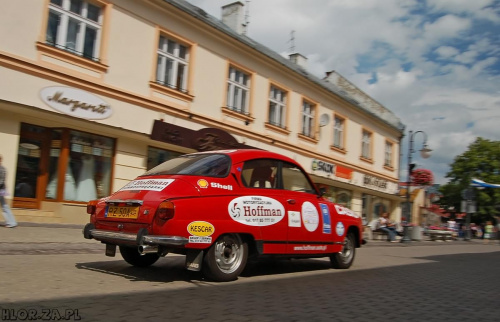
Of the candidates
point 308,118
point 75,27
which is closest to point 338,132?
point 308,118

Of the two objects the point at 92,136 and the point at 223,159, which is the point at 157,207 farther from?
the point at 92,136

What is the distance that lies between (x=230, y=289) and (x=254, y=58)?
15162 millimetres

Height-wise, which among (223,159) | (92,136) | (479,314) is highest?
(92,136)

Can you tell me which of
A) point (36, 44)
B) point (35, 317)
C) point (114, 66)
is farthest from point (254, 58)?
point (35, 317)

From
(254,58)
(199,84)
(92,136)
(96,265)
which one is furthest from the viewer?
(254,58)

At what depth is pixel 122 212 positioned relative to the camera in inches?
224

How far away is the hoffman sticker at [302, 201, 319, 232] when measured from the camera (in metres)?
7.07

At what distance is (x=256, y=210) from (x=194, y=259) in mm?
1146

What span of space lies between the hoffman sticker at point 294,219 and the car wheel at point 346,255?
1.57m

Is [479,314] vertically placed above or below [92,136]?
below

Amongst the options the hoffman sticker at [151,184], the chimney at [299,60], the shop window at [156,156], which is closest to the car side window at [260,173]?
the hoffman sticker at [151,184]

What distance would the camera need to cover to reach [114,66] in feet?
45.7

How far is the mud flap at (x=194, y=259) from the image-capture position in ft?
18.2

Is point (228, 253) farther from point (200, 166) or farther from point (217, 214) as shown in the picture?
point (200, 166)
